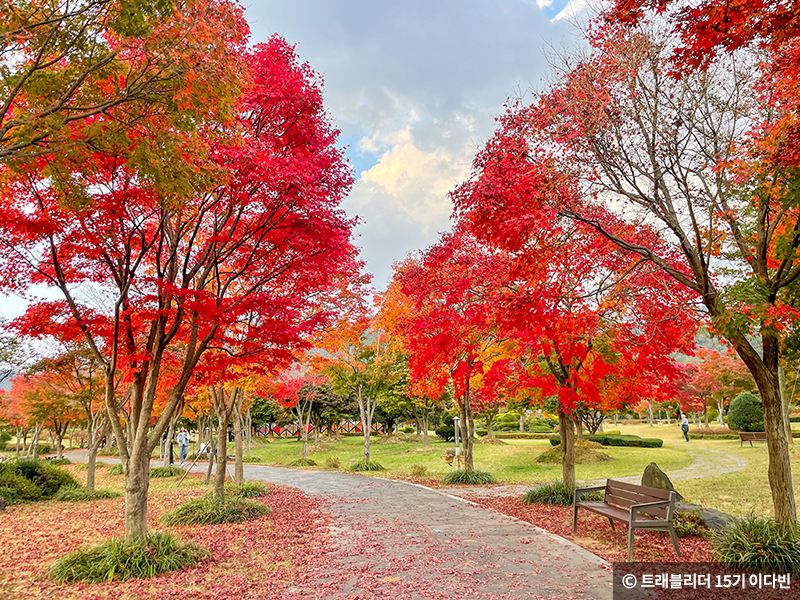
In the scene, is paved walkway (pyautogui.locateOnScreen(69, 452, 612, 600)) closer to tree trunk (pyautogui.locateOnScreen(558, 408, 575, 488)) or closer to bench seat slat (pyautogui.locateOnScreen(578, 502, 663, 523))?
bench seat slat (pyautogui.locateOnScreen(578, 502, 663, 523))

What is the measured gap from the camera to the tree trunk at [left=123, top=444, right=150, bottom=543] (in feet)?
19.3

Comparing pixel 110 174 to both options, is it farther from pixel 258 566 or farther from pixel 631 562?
pixel 631 562

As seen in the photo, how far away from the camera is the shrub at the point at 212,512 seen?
858 centimetres

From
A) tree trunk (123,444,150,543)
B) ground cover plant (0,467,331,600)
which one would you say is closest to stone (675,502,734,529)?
ground cover plant (0,467,331,600)

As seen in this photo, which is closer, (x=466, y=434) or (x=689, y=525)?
(x=689, y=525)

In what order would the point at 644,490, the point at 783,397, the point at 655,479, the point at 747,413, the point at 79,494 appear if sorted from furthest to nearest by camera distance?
the point at 747,413
the point at 783,397
the point at 79,494
the point at 655,479
the point at 644,490

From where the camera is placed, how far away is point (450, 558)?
5.85 m

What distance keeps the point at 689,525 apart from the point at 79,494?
14.5 metres

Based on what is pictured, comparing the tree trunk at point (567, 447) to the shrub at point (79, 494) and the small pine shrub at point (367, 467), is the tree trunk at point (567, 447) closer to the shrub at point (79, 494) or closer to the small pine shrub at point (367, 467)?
the small pine shrub at point (367, 467)

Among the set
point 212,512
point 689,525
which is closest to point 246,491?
point 212,512

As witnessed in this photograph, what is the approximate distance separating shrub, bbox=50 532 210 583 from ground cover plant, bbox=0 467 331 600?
5.4 inches

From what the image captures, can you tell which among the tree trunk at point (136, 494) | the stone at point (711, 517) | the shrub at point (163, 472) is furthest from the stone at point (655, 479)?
the shrub at point (163, 472)

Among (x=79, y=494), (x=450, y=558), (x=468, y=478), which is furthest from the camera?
(x=468, y=478)

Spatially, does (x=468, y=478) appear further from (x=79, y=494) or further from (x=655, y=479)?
(x=79, y=494)
